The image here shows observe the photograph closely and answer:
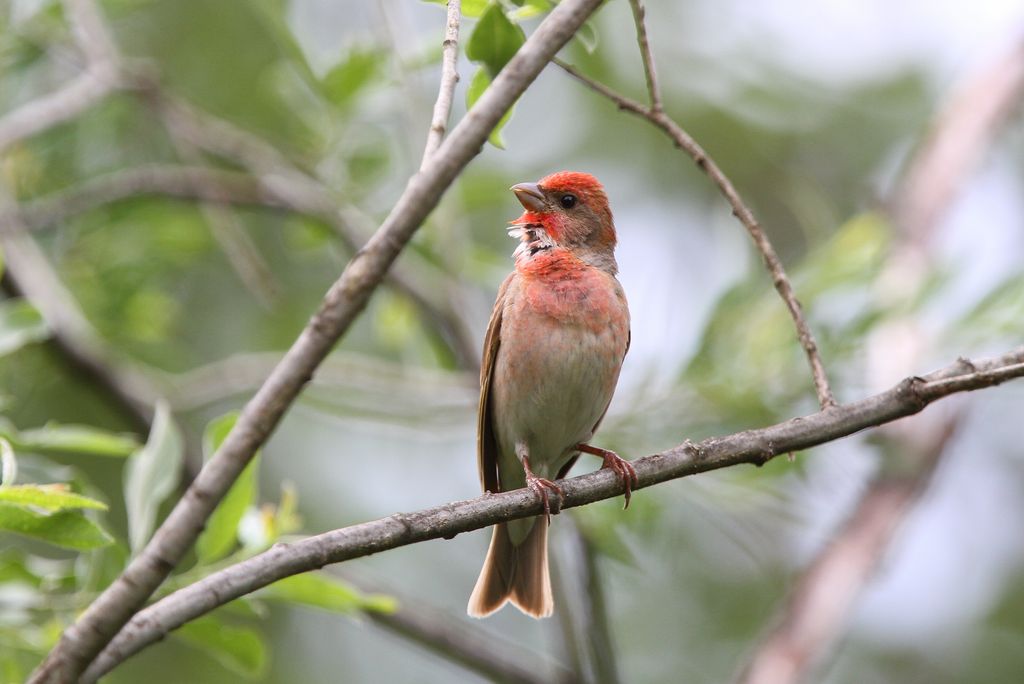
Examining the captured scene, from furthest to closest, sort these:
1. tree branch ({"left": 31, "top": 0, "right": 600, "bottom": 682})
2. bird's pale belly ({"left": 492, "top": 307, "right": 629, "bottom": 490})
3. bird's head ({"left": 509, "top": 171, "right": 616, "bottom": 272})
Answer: bird's head ({"left": 509, "top": 171, "right": 616, "bottom": 272}), bird's pale belly ({"left": 492, "top": 307, "right": 629, "bottom": 490}), tree branch ({"left": 31, "top": 0, "right": 600, "bottom": 682})

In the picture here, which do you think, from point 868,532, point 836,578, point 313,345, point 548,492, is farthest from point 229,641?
point 868,532

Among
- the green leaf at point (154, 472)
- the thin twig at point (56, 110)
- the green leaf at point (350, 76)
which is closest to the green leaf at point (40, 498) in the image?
the green leaf at point (154, 472)

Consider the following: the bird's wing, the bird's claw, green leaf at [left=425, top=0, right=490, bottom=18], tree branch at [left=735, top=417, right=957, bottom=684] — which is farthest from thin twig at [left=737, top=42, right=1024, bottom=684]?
green leaf at [left=425, top=0, right=490, bottom=18]

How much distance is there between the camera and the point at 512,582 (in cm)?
488

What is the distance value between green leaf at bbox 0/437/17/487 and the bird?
1.96m

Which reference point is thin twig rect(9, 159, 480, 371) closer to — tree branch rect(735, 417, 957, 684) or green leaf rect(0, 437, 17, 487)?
tree branch rect(735, 417, 957, 684)

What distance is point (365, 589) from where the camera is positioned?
227 inches

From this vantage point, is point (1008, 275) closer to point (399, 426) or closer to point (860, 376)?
point (860, 376)

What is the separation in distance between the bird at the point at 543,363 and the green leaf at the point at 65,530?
181 centimetres

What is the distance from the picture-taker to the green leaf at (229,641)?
356cm

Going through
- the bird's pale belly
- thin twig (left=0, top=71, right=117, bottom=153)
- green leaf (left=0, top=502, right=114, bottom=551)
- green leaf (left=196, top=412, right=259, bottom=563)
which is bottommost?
green leaf (left=0, top=502, right=114, bottom=551)

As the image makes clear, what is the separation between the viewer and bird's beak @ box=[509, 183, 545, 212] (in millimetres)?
5184

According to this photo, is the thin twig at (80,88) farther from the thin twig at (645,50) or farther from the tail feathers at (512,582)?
the thin twig at (645,50)

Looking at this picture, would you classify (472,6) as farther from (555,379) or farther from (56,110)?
(56,110)
